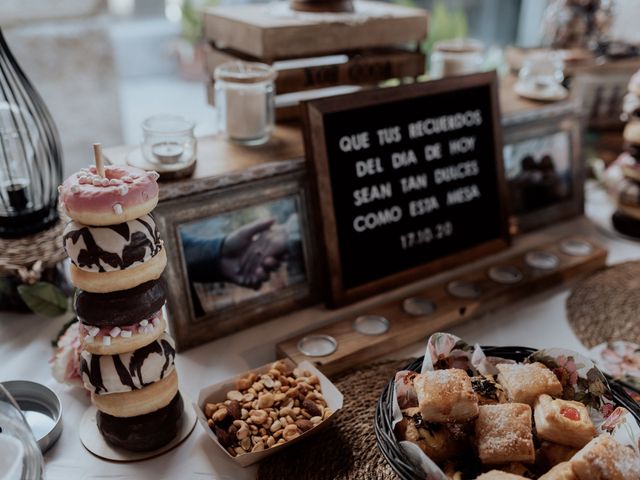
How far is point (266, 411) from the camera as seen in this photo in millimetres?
936

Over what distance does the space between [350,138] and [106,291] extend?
1.87ft

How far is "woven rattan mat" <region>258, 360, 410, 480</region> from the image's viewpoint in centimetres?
90

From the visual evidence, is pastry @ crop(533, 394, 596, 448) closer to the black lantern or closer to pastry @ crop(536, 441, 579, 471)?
pastry @ crop(536, 441, 579, 471)

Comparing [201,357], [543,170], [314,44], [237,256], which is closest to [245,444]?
[201,357]

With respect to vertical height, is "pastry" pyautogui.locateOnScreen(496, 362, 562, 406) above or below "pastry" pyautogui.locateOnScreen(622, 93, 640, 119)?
below

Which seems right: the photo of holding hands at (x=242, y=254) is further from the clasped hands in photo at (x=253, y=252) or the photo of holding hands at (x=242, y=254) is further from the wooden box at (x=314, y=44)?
the wooden box at (x=314, y=44)

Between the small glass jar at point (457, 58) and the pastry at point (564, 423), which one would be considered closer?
the pastry at point (564, 423)

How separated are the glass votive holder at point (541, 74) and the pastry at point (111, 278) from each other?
1.12 meters

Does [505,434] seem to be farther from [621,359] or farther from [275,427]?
[621,359]

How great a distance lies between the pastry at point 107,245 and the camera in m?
0.81

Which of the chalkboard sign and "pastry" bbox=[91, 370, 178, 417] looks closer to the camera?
"pastry" bbox=[91, 370, 178, 417]

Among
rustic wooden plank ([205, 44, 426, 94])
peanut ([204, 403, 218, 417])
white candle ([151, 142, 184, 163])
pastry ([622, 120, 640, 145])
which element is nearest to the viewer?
peanut ([204, 403, 218, 417])

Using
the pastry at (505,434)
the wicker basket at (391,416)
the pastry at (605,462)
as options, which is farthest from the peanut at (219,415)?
the pastry at (605,462)

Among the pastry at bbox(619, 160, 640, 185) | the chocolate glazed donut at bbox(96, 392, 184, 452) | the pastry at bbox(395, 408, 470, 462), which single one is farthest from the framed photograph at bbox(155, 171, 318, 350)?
the pastry at bbox(619, 160, 640, 185)
